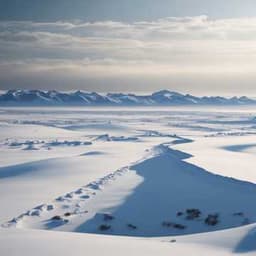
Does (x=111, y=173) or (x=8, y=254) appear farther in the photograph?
(x=111, y=173)

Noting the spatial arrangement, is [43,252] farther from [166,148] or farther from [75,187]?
[166,148]

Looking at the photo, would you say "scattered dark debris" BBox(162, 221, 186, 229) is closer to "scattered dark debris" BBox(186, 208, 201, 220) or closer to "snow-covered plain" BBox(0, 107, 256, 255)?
"snow-covered plain" BBox(0, 107, 256, 255)

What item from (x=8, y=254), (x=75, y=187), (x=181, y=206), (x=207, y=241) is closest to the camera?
(x=8, y=254)

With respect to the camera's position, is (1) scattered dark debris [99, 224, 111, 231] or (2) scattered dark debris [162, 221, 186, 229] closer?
(1) scattered dark debris [99, 224, 111, 231]

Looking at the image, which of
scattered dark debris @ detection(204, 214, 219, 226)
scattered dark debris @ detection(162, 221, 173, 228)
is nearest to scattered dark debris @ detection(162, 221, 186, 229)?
scattered dark debris @ detection(162, 221, 173, 228)


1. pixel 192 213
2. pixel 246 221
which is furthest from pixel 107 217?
pixel 246 221

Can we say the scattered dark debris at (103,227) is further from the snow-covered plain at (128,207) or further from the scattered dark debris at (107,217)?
the scattered dark debris at (107,217)

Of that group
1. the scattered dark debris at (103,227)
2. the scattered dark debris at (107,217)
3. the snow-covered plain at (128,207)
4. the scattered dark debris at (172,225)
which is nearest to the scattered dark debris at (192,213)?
the snow-covered plain at (128,207)

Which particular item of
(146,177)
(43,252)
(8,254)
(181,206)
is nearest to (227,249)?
(43,252)
